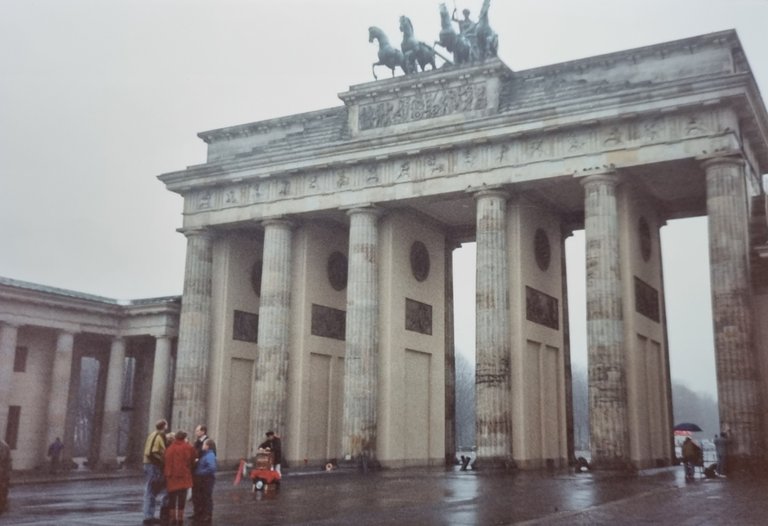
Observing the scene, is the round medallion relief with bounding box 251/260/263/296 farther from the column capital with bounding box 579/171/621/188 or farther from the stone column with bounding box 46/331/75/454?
the column capital with bounding box 579/171/621/188

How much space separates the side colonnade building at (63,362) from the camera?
3456 cm

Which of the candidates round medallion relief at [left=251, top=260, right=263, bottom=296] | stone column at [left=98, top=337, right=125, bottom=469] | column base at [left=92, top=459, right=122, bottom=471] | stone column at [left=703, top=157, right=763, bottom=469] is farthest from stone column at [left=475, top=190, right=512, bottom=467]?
column base at [left=92, top=459, right=122, bottom=471]

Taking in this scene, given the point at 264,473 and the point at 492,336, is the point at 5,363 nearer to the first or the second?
the point at 264,473

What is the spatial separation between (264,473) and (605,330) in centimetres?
1327

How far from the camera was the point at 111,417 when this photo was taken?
1490 inches

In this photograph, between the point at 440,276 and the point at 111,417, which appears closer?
the point at 440,276

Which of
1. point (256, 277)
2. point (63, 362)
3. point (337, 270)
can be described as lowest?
point (63, 362)

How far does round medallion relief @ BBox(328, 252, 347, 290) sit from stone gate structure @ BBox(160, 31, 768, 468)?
98 millimetres

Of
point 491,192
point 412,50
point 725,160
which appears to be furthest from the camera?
point 412,50

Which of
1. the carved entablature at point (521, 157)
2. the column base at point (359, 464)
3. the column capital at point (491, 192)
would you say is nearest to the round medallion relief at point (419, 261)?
the carved entablature at point (521, 157)

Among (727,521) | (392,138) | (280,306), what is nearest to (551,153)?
(392,138)

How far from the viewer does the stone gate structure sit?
27.0 m

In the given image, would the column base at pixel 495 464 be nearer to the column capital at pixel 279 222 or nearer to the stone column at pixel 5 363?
the column capital at pixel 279 222

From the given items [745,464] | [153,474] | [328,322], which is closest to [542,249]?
[328,322]
